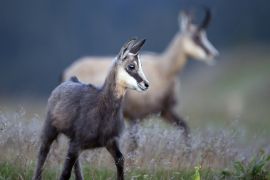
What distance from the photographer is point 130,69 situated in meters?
8.53

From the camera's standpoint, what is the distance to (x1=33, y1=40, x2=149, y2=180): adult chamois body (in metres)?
8.20

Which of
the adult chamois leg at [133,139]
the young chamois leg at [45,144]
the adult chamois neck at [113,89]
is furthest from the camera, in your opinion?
the adult chamois leg at [133,139]

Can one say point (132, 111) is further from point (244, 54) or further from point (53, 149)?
point (244, 54)

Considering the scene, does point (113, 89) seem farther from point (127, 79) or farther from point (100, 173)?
point (100, 173)

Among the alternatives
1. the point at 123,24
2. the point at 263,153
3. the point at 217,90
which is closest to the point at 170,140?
the point at 263,153

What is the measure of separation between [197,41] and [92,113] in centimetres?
697

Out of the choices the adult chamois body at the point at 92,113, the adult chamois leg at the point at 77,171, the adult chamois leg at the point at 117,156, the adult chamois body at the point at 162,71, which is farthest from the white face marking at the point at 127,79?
the adult chamois body at the point at 162,71

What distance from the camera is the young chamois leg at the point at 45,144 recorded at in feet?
28.5

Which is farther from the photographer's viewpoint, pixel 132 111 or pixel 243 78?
pixel 243 78

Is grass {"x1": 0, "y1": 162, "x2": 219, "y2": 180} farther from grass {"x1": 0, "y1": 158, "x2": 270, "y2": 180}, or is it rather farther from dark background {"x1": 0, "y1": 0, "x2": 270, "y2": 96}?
dark background {"x1": 0, "y1": 0, "x2": 270, "y2": 96}

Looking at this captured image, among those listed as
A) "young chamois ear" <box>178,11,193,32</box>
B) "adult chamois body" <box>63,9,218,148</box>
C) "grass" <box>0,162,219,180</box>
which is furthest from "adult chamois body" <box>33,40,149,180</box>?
"young chamois ear" <box>178,11,193,32</box>

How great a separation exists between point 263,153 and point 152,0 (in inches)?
959

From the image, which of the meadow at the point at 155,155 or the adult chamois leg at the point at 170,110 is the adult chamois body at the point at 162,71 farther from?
the meadow at the point at 155,155

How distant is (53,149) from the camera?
9.41m
